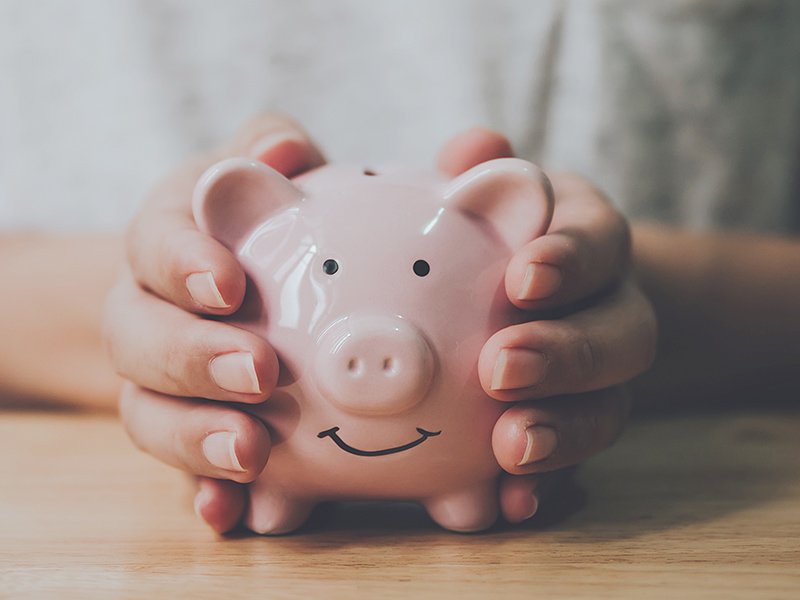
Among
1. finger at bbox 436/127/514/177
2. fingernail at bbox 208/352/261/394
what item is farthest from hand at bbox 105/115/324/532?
finger at bbox 436/127/514/177

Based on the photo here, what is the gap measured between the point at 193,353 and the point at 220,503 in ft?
0.33

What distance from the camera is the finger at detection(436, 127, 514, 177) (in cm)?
68

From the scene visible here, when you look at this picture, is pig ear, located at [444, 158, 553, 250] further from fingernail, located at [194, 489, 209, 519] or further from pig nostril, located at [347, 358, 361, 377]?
fingernail, located at [194, 489, 209, 519]

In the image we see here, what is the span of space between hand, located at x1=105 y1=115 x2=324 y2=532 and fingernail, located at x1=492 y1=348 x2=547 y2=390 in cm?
14

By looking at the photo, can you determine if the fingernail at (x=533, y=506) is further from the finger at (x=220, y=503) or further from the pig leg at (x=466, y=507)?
the finger at (x=220, y=503)

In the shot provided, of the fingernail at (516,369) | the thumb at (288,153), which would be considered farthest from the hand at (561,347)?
the thumb at (288,153)

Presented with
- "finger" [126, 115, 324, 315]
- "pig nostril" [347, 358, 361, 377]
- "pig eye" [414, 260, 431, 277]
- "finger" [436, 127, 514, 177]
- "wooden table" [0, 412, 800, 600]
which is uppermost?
"finger" [436, 127, 514, 177]

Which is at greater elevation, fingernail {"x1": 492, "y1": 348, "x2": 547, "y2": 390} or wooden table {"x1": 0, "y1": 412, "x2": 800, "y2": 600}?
fingernail {"x1": 492, "y1": 348, "x2": 547, "y2": 390}

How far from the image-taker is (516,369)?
0.55 metres

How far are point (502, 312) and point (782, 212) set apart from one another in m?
0.78

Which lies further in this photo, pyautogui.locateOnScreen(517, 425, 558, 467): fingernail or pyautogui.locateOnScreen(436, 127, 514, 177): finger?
pyautogui.locateOnScreen(436, 127, 514, 177): finger

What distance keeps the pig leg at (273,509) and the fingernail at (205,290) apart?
13cm

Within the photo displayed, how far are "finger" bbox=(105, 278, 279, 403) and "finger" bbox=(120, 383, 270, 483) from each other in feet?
0.04

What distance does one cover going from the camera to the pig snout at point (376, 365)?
54 centimetres
